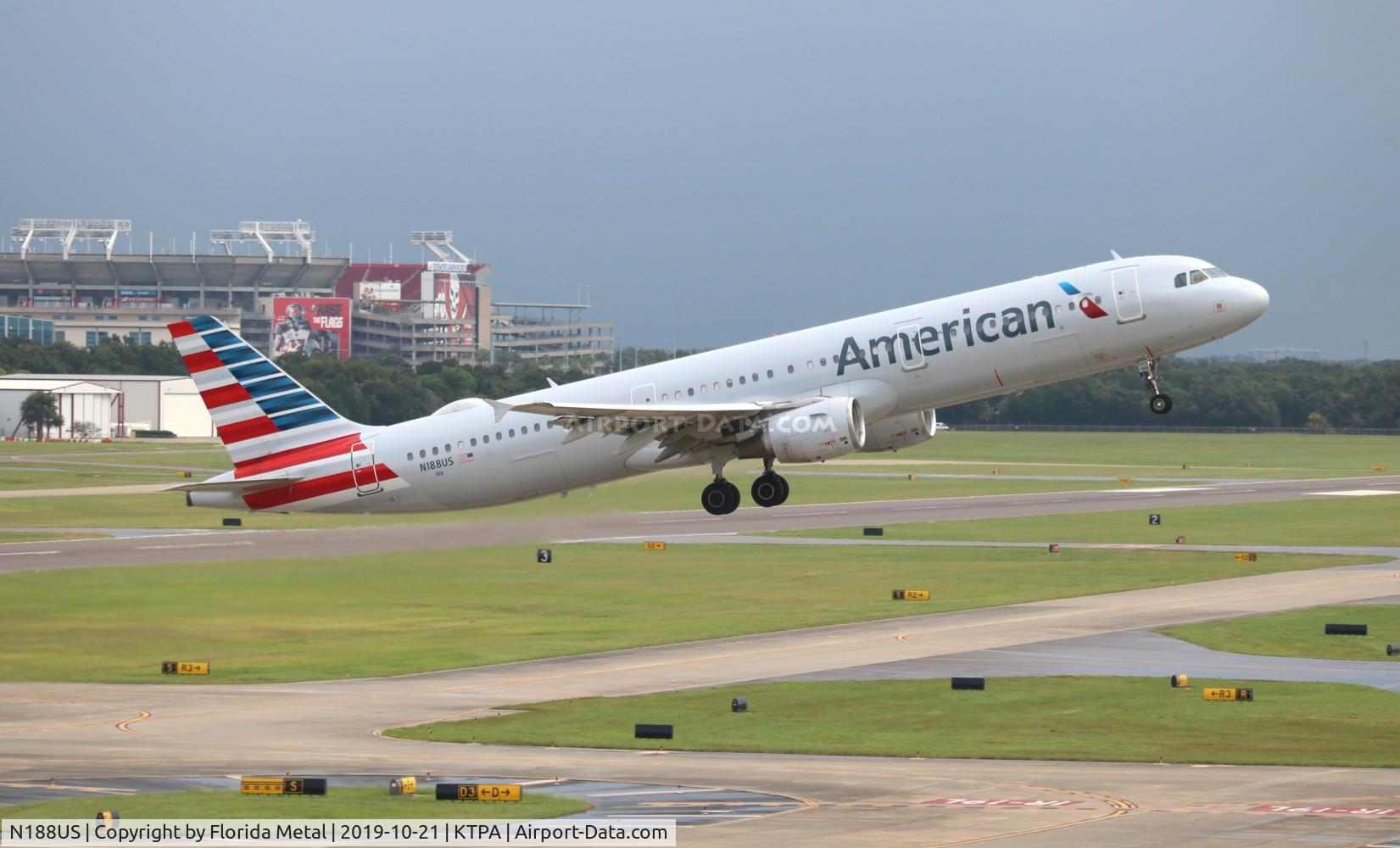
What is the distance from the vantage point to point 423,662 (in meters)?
71.8

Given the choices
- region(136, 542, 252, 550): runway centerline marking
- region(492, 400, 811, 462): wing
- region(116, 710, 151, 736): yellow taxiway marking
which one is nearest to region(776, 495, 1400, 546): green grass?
region(136, 542, 252, 550): runway centerline marking

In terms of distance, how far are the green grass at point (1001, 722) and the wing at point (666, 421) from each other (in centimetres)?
917

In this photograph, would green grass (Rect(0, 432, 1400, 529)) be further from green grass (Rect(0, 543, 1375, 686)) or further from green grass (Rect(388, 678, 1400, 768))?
green grass (Rect(388, 678, 1400, 768))

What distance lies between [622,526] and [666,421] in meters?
36.0

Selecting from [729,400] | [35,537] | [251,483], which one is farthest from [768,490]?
[35,537]

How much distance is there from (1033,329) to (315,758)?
25.1 metres

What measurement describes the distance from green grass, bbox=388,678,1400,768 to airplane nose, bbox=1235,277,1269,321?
1340 centimetres

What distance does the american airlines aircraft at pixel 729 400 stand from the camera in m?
55.5

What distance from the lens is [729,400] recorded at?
57531mm

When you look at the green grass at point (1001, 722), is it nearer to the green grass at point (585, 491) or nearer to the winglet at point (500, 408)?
the green grass at point (585, 491)

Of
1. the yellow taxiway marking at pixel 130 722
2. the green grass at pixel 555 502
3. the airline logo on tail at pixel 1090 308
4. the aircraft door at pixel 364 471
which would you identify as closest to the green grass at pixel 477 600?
the aircraft door at pixel 364 471

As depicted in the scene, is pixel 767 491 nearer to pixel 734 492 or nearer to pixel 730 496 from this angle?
pixel 734 492

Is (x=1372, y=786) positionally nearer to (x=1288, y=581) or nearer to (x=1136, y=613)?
(x=1136, y=613)

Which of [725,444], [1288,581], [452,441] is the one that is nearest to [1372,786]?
[725,444]
